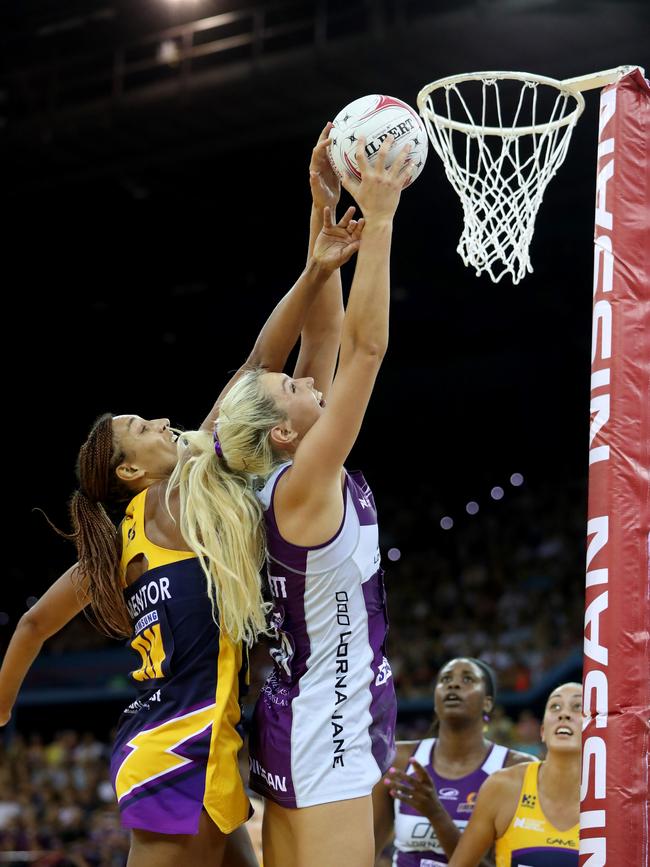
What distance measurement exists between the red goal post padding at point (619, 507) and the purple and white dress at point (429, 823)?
2.13 metres

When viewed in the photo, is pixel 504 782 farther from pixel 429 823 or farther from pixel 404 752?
pixel 404 752

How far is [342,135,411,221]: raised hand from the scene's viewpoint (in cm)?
319

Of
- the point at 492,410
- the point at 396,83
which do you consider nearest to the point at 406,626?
the point at 492,410

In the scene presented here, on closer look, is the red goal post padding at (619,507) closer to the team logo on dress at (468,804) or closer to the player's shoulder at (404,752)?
the team logo on dress at (468,804)

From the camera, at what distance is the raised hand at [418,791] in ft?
14.9

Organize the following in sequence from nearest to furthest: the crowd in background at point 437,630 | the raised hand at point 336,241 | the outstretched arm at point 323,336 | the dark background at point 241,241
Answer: the raised hand at point 336,241 < the outstretched arm at point 323,336 < the dark background at point 241,241 < the crowd in background at point 437,630

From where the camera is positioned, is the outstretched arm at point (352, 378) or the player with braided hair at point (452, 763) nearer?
the outstretched arm at point (352, 378)

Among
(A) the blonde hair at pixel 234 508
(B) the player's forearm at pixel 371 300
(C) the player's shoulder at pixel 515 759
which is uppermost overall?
(B) the player's forearm at pixel 371 300

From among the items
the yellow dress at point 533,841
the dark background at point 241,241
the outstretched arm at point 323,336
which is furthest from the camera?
the dark background at point 241,241

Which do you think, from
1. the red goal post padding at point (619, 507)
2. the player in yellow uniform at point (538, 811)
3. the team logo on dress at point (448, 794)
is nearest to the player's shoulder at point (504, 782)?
the player in yellow uniform at point (538, 811)

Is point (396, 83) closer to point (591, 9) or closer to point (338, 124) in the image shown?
point (591, 9)

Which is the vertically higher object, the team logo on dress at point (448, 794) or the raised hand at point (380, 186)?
the raised hand at point (380, 186)

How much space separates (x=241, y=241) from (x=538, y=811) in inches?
511

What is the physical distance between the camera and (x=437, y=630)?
17.2 m
